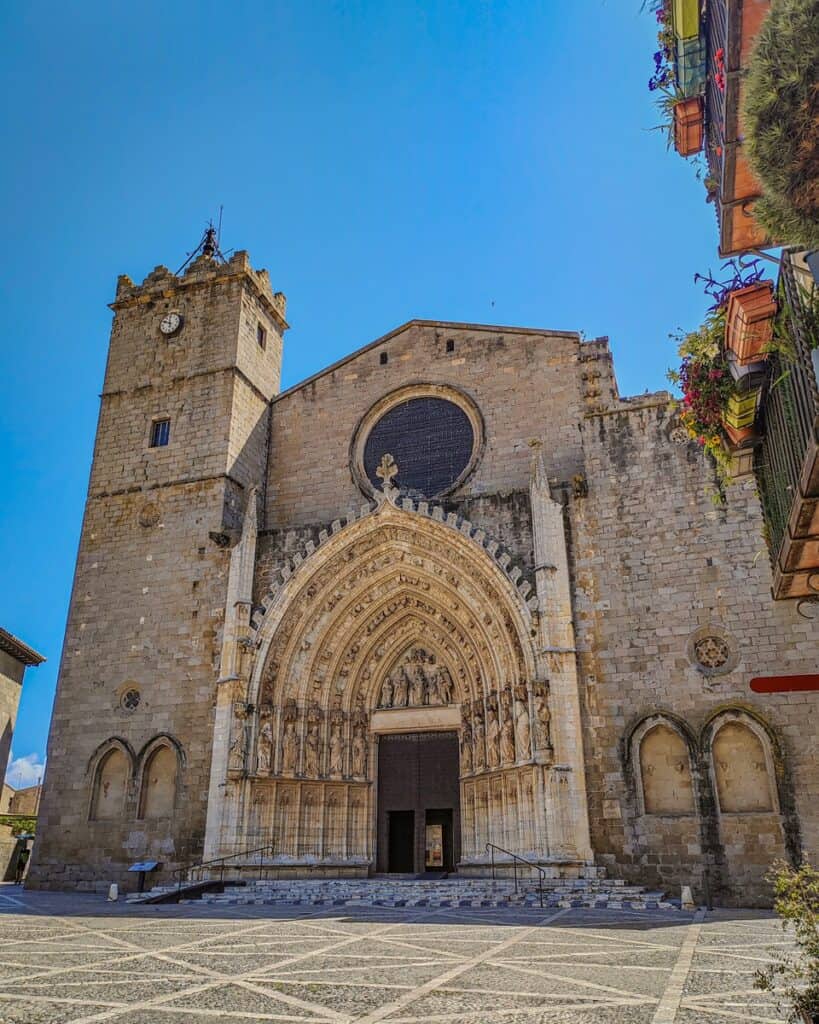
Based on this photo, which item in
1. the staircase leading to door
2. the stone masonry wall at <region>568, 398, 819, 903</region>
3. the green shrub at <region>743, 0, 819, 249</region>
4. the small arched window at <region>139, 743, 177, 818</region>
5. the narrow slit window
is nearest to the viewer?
the green shrub at <region>743, 0, 819, 249</region>

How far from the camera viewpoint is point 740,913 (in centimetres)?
1064

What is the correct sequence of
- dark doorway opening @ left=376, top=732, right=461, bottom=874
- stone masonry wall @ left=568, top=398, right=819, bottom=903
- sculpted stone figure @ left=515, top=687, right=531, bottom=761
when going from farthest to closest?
1. dark doorway opening @ left=376, top=732, right=461, bottom=874
2. sculpted stone figure @ left=515, top=687, right=531, bottom=761
3. stone masonry wall @ left=568, top=398, right=819, bottom=903

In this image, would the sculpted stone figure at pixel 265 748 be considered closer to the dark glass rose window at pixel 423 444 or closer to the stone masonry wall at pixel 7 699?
the dark glass rose window at pixel 423 444

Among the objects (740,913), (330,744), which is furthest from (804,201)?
(330,744)

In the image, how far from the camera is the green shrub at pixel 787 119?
3.59 m

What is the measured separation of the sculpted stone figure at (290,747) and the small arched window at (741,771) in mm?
7183

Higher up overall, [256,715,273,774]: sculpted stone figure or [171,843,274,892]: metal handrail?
[256,715,273,774]: sculpted stone figure

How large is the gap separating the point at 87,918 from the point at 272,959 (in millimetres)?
4677

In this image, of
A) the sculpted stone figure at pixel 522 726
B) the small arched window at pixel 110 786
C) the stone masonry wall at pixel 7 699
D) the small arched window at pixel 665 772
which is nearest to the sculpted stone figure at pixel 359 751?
the sculpted stone figure at pixel 522 726

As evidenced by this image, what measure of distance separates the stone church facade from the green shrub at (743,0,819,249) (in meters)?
10.1

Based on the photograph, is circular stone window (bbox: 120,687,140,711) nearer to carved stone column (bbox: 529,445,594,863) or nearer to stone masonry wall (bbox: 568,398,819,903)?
carved stone column (bbox: 529,445,594,863)

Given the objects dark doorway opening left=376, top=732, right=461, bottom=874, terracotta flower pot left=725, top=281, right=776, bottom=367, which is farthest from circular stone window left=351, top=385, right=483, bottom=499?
terracotta flower pot left=725, top=281, right=776, bottom=367

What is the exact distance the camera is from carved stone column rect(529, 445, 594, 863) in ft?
41.2

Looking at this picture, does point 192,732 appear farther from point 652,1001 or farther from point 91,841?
point 652,1001
